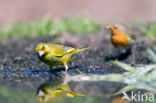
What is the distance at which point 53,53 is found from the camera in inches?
261

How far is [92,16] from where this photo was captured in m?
15.6

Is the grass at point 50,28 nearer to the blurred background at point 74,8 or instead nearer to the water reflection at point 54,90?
the blurred background at point 74,8

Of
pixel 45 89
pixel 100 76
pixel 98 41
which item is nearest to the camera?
pixel 45 89

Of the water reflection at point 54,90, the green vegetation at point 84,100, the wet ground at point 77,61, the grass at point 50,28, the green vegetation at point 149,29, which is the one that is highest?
the grass at point 50,28

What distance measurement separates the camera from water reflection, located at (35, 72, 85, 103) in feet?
15.4

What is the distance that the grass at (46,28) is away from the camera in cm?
1159

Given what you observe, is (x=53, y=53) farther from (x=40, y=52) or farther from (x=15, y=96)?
(x=15, y=96)

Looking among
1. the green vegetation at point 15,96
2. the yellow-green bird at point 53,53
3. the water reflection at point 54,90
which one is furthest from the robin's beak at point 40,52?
the green vegetation at point 15,96

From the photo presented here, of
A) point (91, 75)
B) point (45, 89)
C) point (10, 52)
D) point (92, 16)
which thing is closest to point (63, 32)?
point (10, 52)

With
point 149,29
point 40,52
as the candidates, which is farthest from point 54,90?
point 149,29

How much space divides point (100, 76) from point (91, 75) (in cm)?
19

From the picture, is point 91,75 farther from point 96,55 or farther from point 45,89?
point 96,55

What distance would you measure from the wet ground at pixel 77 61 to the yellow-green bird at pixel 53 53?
187mm

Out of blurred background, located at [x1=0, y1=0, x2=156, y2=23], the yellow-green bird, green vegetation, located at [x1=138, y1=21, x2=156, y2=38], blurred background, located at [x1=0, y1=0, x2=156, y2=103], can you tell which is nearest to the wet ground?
blurred background, located at [x1=0, y1=0, x2=156, y2=103]
